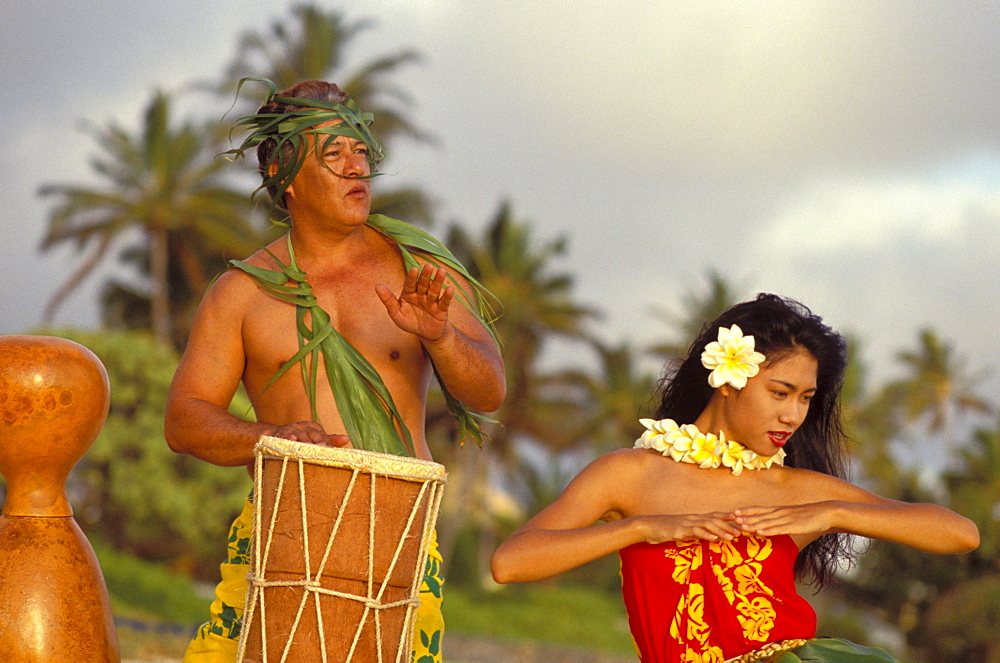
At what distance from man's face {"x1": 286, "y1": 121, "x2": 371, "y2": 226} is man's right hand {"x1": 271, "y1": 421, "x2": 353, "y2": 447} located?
891mm

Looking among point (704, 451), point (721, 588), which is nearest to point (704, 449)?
point (704, 451)

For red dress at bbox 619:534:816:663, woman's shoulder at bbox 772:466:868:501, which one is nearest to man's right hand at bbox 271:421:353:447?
red dress at bbox 619:534:816:663

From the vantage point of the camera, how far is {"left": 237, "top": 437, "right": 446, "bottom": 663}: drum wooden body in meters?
3.15

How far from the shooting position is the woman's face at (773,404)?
143 inches

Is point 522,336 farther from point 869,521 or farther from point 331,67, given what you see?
point 869,521

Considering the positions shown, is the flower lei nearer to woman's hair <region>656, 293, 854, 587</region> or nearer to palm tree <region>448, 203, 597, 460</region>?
woman's hair <region>656, 293, 854, 587</region>

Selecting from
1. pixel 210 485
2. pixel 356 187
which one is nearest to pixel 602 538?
pixel 356 187

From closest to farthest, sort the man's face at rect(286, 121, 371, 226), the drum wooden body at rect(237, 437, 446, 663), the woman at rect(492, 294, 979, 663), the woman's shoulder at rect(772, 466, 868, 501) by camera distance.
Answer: the drum wooden body at rect(237, 437, 446, 663), the woman at rect(492, 294, 979, 663), the woman's shoulder at rect(772, 466, 868, 501), the man's face at rect(286, 121, 371, 226)

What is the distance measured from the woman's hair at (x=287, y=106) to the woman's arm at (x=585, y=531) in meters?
1.29

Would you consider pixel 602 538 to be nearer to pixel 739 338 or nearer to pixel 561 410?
pixel 739 338

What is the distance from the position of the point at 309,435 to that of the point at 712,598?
1217mm

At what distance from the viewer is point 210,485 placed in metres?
22.8

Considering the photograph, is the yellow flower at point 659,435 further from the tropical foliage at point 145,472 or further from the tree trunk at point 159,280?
the tree trunk at point 159,280

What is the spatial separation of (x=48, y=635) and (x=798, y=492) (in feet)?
6.94
